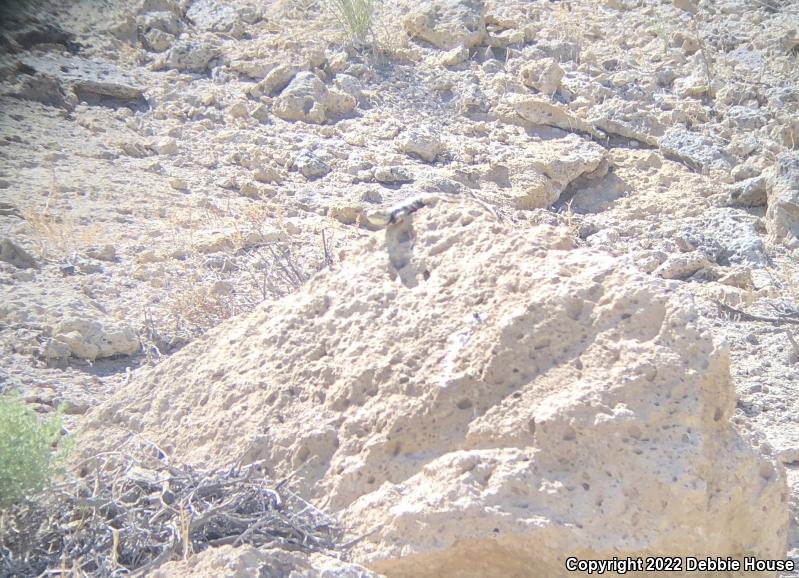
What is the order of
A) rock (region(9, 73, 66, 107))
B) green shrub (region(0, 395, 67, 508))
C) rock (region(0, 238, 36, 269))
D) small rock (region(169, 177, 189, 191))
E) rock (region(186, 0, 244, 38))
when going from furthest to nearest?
1. rock (region(186, 0, 244, 38))
2. rock (region(9, 73, 66, 107))
3. small rock (region(169, 177, 189, 191))
4. rock (region(0, 238, 36, 269))
5. green shrub (region(0, 395, 67, 508))

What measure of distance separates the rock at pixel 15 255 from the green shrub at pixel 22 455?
6.03ft

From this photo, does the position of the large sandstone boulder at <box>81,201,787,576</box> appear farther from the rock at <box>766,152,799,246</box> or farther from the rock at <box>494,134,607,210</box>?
the rock at <box>766,152,799,246</box>

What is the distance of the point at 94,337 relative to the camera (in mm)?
3777

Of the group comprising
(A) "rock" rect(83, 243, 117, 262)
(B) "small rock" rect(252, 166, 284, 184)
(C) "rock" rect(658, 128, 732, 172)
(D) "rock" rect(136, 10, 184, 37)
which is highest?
(D) "rock" rect(136, 10, 184, 37)

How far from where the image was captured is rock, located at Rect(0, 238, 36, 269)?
4164mm

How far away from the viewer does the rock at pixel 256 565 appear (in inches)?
82.5

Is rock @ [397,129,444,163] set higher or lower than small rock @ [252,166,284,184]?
higher

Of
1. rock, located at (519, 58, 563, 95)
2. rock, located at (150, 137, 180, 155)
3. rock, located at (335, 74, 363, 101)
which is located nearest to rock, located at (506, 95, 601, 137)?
rock, located at (519, 58, 563, 95)

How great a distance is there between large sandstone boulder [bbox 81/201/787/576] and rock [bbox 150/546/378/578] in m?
0.09

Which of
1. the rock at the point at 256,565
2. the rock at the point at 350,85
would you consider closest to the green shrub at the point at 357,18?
the rock at the point at 350,85

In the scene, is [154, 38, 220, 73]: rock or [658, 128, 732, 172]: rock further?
[154, 38, 220, 73]: rock

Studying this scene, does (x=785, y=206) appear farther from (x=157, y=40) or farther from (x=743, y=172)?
(x=157, y=40)

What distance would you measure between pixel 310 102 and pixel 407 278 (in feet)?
11.5

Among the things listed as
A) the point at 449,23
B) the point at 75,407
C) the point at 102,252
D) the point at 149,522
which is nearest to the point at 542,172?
the point at 449,23
